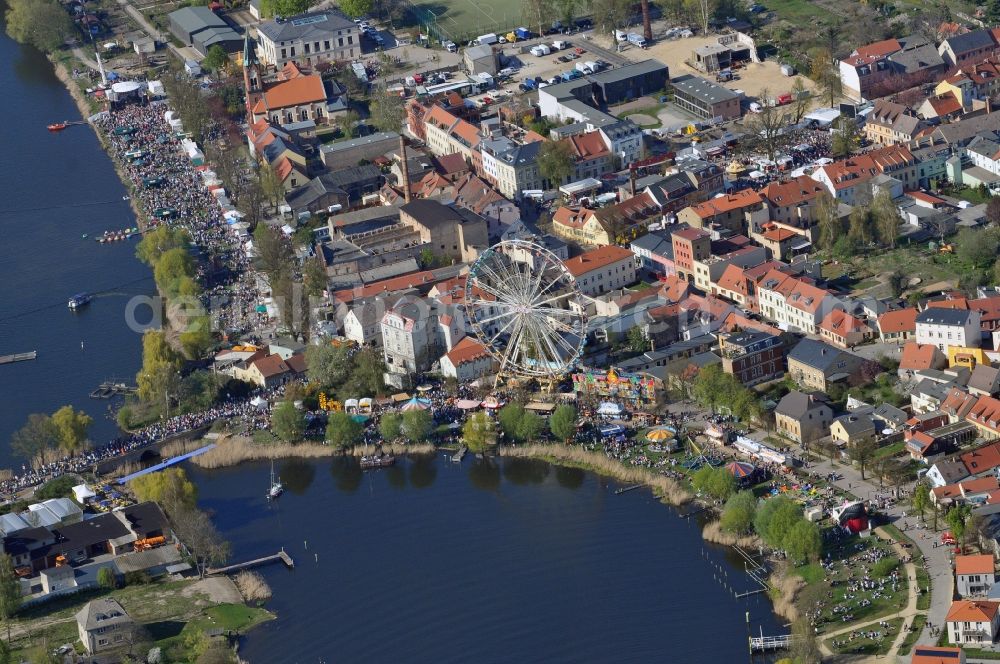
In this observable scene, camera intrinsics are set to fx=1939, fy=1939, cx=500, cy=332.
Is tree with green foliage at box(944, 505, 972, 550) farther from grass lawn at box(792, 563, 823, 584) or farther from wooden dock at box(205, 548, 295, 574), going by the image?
wooden dock at box(205, 548, 295, 574)

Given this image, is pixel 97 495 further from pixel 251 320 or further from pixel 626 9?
pixel 626 9

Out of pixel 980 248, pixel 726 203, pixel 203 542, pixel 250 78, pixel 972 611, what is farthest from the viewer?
pixel 250 78

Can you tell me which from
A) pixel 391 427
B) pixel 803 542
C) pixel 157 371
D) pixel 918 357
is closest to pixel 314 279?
pixel 157 371

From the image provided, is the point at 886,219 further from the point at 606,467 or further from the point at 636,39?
the point at 636,39

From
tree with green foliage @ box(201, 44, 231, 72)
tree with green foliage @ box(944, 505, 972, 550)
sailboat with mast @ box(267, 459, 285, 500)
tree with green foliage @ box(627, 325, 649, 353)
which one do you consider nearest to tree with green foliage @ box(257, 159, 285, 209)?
tree with green foliage @ box(201, 44, 231, 72)

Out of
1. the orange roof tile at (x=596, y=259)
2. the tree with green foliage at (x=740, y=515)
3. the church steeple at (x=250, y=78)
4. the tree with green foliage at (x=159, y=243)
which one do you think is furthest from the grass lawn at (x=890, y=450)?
the church steeple at (x=250, y=78)

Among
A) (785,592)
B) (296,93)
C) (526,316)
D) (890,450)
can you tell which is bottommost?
(785,592)

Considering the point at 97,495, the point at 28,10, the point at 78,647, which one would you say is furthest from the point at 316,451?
the point at 28,10
